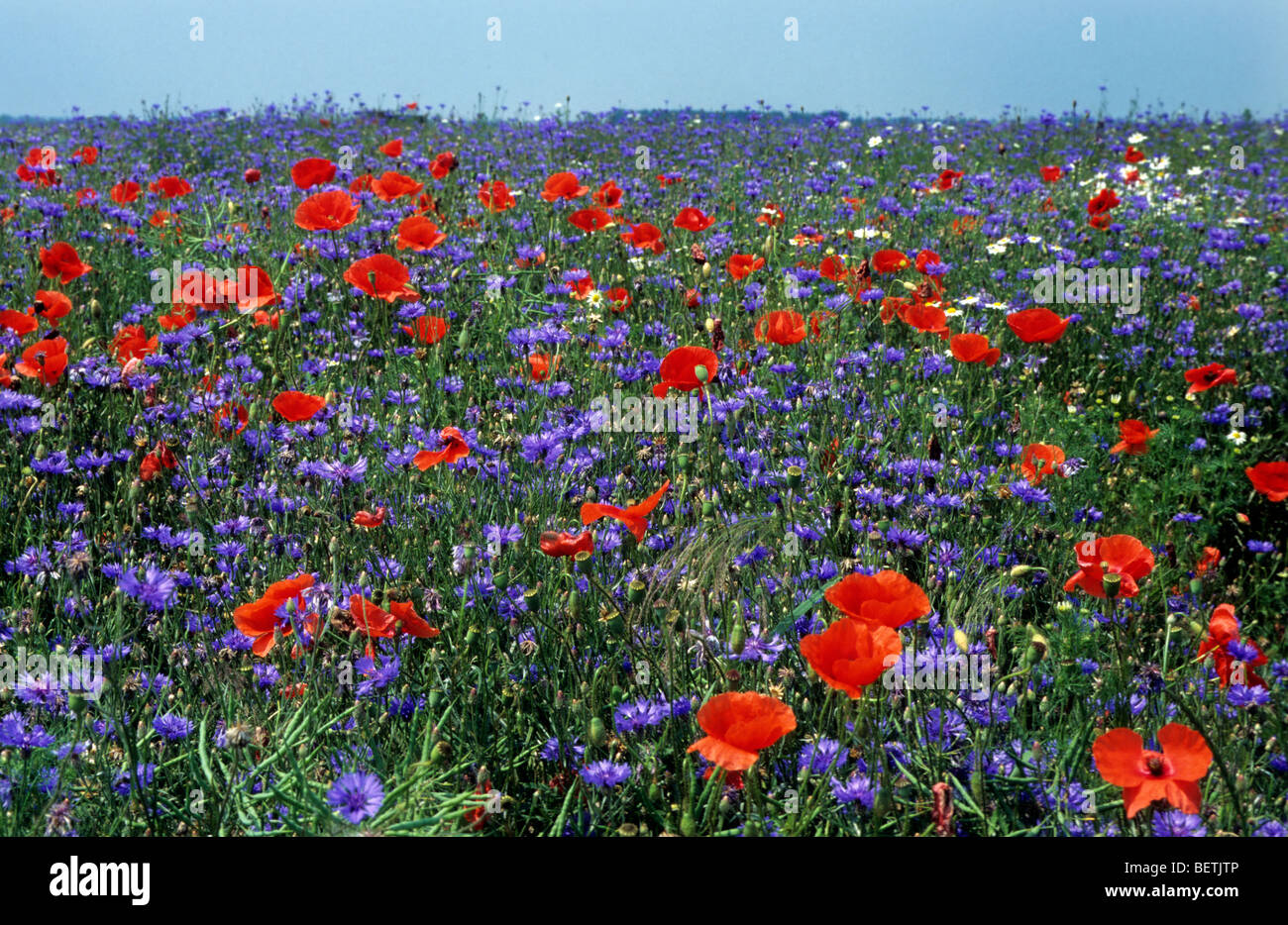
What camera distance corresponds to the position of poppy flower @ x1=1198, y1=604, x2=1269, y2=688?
1731 millimetres

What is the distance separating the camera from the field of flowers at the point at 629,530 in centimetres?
154

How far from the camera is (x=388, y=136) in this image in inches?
390

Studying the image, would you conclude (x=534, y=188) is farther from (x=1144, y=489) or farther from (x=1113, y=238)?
(x=1144, y=489)

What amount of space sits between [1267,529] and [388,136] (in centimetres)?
882

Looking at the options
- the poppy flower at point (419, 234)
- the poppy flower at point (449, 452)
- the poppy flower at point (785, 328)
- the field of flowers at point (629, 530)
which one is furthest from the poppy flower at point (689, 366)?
the poppy flower at point (419, 234)

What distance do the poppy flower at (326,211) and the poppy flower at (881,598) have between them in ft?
9.31

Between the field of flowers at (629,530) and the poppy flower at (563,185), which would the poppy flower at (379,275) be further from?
the poppy flower at (563,185)

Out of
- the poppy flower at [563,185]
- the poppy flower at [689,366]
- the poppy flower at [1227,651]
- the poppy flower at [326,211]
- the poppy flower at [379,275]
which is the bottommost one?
the poppy flower at [1227,651]

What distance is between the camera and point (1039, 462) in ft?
9.05

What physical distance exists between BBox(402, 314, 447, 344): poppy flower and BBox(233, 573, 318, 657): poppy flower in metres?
1.86

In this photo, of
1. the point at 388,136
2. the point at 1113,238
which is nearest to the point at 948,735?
the point at 1113,238

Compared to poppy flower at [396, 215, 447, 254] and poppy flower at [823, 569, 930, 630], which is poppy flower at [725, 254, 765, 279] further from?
poppy flower at [823, 569, 930, 630]

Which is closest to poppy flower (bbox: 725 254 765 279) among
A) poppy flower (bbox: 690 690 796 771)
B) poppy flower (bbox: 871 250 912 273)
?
poppy flower (bbox: 871 250 912 273)

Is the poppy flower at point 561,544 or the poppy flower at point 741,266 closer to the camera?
the poppy flower at point 561,544
